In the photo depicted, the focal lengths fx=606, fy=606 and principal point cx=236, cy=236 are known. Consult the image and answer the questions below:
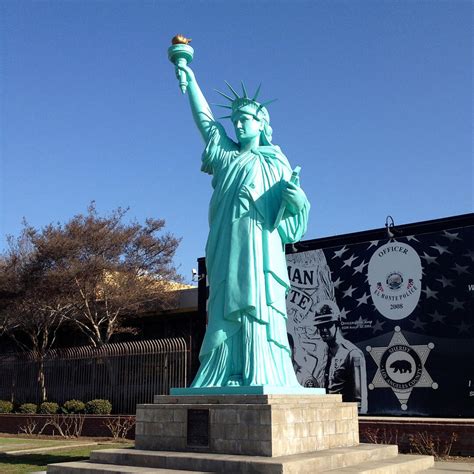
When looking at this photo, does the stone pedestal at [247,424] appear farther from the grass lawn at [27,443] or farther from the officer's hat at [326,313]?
the officer's hat at [326,313]

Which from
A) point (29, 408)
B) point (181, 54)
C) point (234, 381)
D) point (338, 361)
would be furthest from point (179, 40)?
point (29, 408)

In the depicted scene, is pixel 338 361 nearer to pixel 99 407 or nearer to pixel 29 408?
pixel 99 407

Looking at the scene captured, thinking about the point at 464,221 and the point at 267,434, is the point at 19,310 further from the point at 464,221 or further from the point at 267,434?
the point at 267,434

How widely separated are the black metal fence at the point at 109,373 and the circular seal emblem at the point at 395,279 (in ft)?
21.1

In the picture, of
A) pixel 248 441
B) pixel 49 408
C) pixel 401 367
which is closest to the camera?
pixel 248 441

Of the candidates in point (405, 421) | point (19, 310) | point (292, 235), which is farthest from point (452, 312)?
point (19, 310)

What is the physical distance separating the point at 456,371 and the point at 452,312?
1.55m

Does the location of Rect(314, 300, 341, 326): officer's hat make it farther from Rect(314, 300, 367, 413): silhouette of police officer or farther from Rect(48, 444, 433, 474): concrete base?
Rect(48, 444, 433, 474): concrete base

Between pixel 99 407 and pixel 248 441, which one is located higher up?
pixel 248 441

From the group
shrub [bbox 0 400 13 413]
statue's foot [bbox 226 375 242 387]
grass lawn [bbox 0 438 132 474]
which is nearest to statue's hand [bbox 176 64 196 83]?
statue's foot [bbox 226 375 242 387]

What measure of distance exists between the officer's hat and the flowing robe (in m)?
8.91

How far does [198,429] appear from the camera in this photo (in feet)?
27.3

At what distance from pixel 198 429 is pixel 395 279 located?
34.8ft

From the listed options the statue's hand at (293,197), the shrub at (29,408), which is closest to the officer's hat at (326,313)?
the statue's hand at (293,197)
